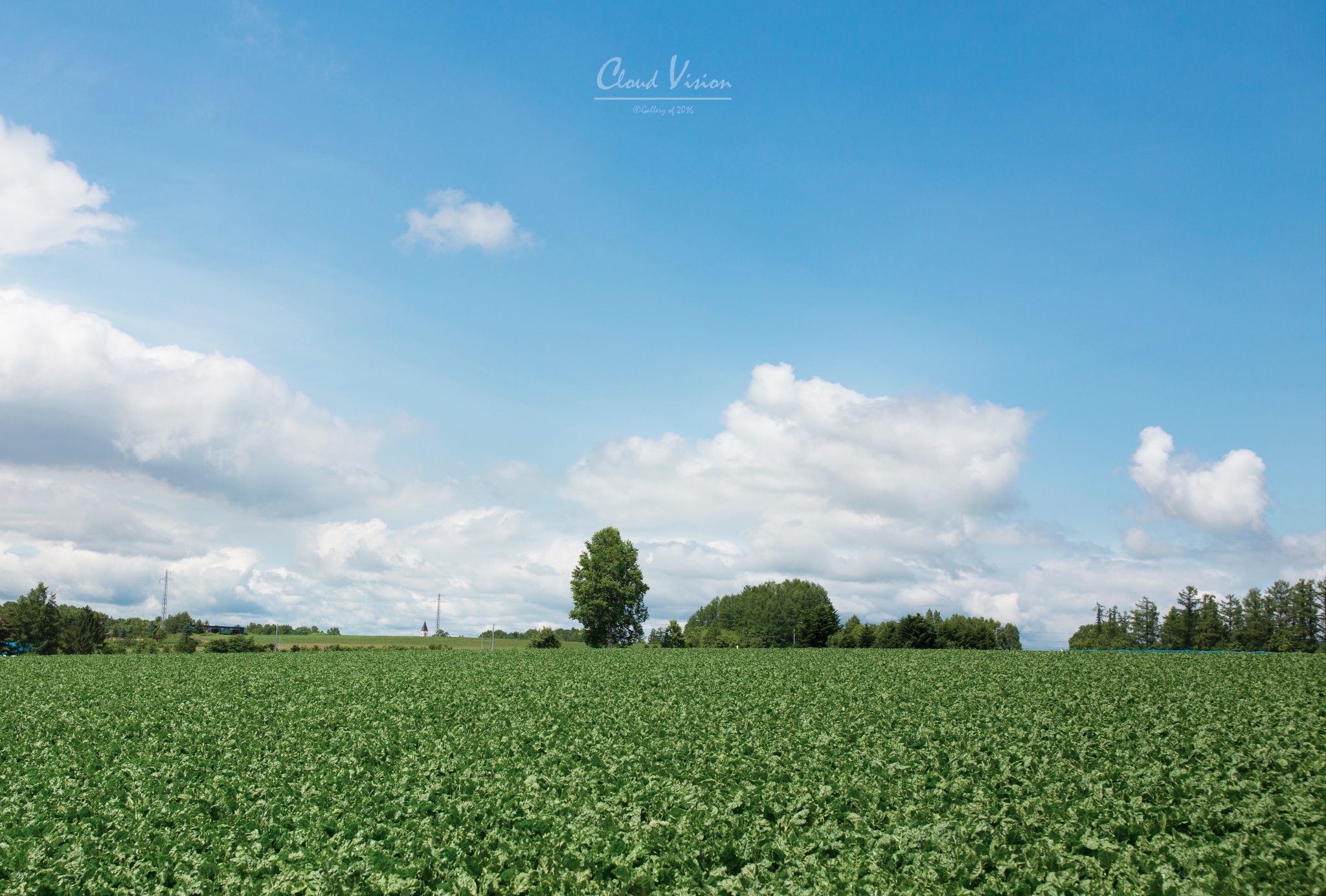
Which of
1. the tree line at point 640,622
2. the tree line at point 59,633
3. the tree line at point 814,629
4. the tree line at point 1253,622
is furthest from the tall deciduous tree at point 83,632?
the tree line at point 1253,622

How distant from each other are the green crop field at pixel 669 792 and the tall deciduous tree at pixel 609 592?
2283 inches

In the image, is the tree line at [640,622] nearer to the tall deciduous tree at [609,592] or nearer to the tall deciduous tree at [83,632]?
the tall deciduous tree at [609,592]

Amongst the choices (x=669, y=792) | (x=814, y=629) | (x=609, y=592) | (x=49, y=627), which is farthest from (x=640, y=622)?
(x=49, y=627)

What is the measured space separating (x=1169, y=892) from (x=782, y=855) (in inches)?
226

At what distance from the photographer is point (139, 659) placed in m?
57.3

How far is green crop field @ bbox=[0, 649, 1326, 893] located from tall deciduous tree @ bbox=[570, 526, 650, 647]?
190ft

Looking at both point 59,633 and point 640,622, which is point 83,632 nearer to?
point 59,633

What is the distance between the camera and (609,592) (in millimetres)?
89500

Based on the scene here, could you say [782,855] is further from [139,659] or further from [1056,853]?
[139,659]

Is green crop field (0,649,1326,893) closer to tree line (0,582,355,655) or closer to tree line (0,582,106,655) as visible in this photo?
tree line (0,582,355,655)

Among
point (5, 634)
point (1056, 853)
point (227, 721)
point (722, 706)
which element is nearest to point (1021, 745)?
point (1056, 853)

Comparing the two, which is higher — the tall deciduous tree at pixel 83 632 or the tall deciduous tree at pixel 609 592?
the tall deciduous tree at pixel 609 592

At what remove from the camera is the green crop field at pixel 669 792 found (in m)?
11.6

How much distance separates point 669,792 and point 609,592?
248 feet
